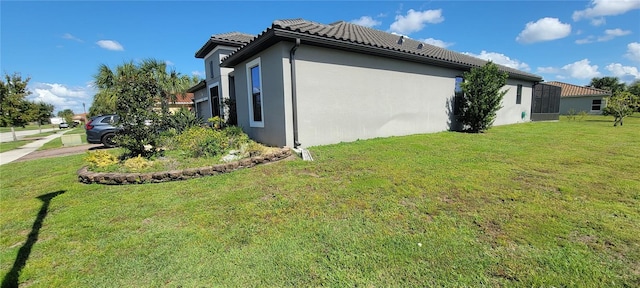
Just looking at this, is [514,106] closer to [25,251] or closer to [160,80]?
[25,251]

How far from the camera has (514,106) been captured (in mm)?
15719

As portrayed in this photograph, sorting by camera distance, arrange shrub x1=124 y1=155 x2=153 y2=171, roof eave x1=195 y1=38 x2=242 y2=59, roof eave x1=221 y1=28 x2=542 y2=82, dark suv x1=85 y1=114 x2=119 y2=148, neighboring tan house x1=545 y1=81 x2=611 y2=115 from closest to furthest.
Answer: shrub x1=124 y1=155 x2=153 y2=171
roof eave x1=221 y1=28 x2=542 y2=82
dark suv x1=85 y1=114 x2=119 y2=148
roof eave x1=195 y1=38 x2=242 y2=59
neighboring tan house x1=545 y1=81 x2=611 y2=115

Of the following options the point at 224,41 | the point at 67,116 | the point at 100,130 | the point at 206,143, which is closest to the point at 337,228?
the point at 206,143

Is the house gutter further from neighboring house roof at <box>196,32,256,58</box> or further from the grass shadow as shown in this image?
neighboring house roof at <box>196,32,256,58</box>

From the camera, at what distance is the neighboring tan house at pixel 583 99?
2909 cm

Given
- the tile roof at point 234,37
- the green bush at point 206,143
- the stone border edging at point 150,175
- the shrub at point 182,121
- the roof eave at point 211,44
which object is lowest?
the stone border edging at point 150,175

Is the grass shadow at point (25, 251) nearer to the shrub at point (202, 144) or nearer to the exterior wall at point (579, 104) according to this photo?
the shrub at point (202, 144)

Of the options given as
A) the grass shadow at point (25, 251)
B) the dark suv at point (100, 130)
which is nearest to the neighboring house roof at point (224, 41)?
the dark suv at point (100, 130)

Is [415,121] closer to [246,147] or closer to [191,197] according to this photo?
[246,147]

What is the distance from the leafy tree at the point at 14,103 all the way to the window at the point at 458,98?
2607cm

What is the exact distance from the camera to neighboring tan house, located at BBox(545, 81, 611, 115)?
1145 inches

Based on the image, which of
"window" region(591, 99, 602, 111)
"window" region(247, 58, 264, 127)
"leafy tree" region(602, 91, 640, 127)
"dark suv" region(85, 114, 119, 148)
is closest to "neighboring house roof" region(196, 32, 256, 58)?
"window" region(247, 58, 264, 127)

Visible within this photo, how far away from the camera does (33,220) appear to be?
3.41 meters

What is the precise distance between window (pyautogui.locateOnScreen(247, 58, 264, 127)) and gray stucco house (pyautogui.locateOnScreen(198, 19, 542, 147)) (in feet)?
0.10
